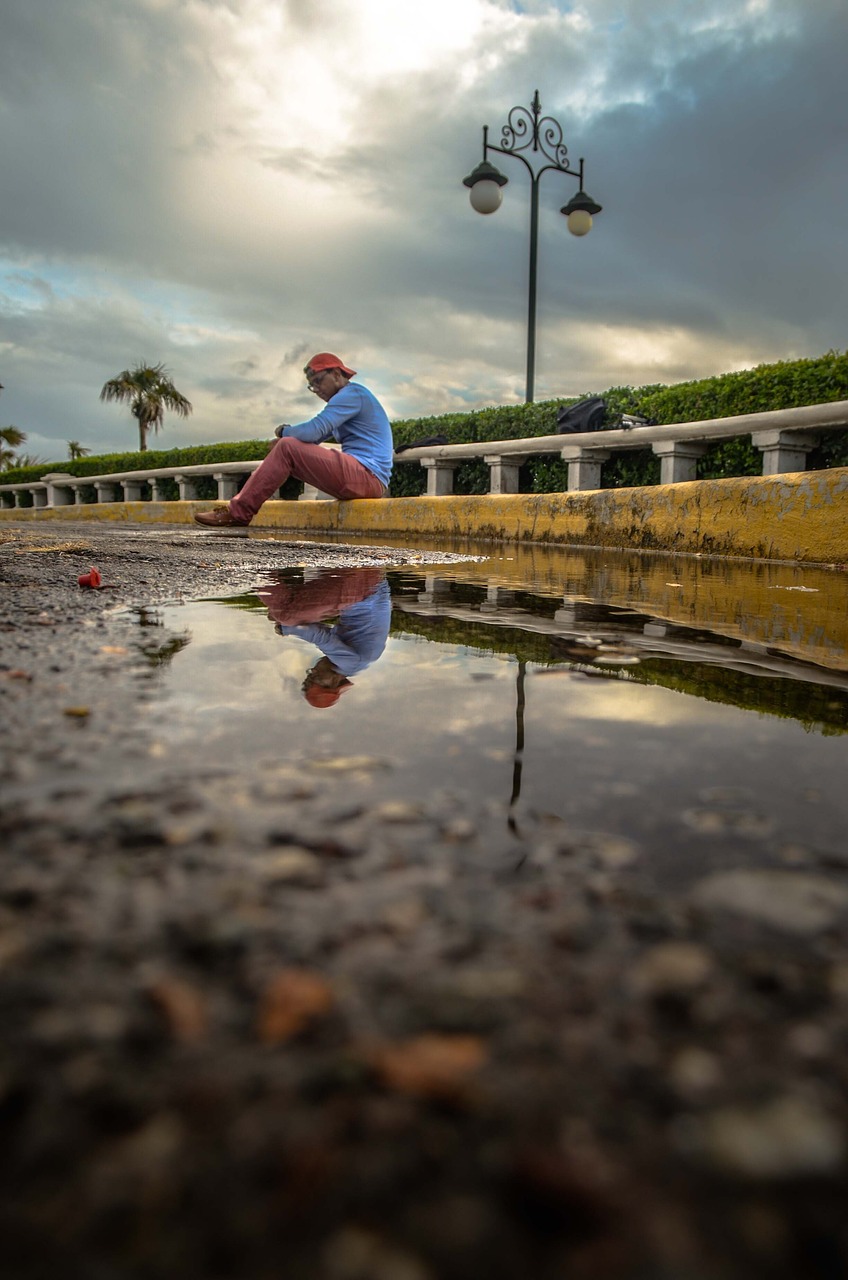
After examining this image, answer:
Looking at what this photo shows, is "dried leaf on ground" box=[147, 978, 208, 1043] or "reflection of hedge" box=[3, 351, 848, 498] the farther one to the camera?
"reflection of hedge" box=[3, 351, 848, 498]

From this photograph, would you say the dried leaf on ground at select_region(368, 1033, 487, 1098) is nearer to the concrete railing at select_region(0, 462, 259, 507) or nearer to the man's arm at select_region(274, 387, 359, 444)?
the man's arm at select_region(274, 387, 359, 444)

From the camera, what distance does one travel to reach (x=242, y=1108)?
0.43 meters

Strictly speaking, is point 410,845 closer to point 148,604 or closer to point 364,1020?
point 364,1020

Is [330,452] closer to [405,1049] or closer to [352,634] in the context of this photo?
[352,634]

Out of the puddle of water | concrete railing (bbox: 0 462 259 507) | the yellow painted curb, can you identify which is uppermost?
concrete railing (bbox: 0 462 259 507)

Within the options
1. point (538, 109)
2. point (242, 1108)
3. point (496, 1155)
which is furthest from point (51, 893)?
point (538, 109)

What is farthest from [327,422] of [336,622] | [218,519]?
[336,622]

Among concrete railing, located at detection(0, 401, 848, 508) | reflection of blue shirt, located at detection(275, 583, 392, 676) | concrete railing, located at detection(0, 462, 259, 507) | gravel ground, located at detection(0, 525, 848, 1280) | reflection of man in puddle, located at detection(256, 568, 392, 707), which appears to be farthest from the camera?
concrete railing, located at detection(0, 462, 259, 507)

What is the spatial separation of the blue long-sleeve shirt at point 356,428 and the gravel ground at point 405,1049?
267 inches

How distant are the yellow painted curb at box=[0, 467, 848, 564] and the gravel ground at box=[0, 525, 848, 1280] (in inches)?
150

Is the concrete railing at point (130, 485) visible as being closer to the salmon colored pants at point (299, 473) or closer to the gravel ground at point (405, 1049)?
the salmon colored pants at point (299, 473)

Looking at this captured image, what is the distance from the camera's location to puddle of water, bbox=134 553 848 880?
0.89m

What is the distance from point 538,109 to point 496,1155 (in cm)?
1400

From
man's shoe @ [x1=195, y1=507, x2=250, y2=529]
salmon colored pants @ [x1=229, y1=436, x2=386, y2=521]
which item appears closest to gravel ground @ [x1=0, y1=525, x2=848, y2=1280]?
salmon colored pants @ [x1=229, y1=436, x2=386, y2=521]
